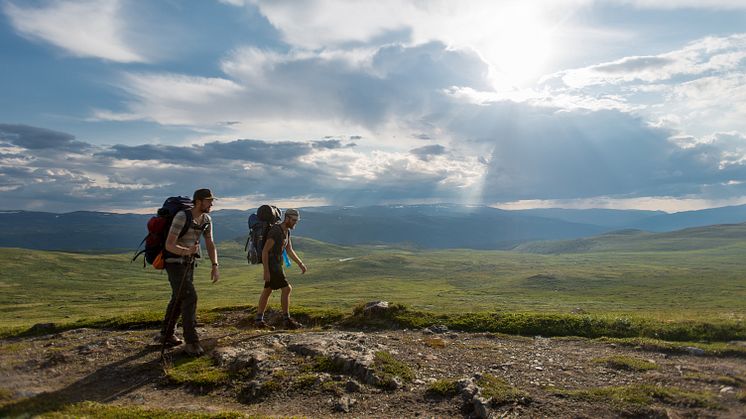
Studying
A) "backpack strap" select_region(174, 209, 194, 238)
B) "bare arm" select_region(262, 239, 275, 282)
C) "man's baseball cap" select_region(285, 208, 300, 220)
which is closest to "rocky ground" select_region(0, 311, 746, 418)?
"bare arm" select_region(262, 239, 275, 282)

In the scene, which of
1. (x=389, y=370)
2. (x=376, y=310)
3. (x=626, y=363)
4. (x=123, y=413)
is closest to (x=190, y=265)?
(x=123, y=413)

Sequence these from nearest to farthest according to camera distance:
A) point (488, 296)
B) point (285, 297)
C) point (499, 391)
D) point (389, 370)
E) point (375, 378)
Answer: point (499, 391) < point (375, 378) < point (389, 370) < point (285, 297) < point (488, 296)

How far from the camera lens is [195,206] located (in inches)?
515

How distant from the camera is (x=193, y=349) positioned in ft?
42.7

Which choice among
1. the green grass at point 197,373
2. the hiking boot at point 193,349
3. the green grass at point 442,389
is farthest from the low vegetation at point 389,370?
the hiking boot at point 193,349

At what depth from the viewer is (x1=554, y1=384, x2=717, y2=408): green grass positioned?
371 inches

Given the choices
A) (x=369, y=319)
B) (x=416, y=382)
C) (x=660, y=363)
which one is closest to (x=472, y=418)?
Answer: (x=416, y=382)

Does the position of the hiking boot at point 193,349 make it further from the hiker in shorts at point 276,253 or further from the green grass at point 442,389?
the green grass at point 442,389

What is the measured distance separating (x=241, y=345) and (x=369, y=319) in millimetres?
5849

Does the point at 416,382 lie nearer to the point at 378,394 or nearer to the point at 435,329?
the point at 378,394

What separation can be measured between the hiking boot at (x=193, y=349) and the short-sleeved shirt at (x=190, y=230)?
8.37 ft

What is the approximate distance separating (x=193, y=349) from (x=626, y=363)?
1203 centimetres

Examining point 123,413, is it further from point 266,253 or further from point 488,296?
point 488,296

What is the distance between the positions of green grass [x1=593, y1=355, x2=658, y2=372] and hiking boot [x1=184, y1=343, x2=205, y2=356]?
1122cm
